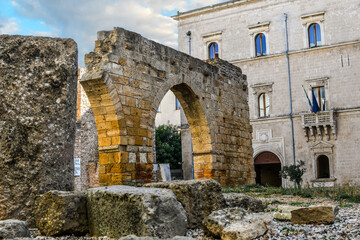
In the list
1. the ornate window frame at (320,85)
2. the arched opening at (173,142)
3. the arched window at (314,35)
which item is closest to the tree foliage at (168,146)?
the arched opening at (173,142)

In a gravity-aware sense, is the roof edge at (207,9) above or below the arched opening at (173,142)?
above

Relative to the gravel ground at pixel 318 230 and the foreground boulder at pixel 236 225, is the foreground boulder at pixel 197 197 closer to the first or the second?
the foreground boulder at pixel 236 225

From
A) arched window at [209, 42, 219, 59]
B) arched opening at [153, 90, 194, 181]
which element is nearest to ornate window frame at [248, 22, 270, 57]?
arched window at [209, 42, 219, 59]

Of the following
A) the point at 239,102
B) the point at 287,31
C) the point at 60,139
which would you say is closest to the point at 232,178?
the point at 239,102

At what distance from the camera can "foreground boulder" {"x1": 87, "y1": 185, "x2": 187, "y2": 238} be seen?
3936mm

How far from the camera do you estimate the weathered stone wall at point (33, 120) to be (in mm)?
4531

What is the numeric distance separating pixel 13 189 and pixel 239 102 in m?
10.3

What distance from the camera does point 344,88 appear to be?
22391 millimetres

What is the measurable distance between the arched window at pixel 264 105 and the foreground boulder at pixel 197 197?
63.3 ft

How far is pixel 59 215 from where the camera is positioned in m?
4.44

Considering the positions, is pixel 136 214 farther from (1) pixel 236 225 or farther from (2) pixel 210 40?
(2) pixel 210 40

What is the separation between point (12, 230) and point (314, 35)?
22349 millimetres

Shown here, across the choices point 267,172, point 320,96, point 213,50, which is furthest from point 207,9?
point 267,172

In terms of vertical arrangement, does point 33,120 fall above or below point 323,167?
above
